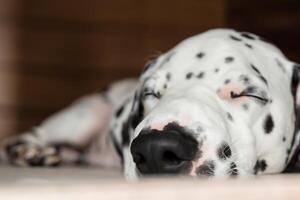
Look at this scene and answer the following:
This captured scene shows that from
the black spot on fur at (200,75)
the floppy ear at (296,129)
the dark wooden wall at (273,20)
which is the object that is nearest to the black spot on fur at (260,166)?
the floppy ear at (296,129)

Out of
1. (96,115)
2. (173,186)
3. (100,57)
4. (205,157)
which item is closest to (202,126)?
(205,157)

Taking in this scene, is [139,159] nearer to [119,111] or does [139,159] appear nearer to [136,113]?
[136,113]

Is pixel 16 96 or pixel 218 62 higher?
pixel 218 62

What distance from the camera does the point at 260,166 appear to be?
2.03 meters

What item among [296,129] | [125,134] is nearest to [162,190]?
[296,129]

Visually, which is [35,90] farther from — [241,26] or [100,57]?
[241,26]

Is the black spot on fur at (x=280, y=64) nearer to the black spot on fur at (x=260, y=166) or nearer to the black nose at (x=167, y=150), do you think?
the black spot on fur at (x=260, y=166)

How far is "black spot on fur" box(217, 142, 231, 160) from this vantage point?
174cm

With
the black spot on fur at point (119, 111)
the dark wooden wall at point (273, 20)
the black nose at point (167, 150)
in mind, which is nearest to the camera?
the black nose at point (167, 150)

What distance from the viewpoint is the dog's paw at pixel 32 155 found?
2.80 m

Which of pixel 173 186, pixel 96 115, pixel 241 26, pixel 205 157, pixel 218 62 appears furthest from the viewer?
pixel 241 26

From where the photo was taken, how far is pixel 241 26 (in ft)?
10.9

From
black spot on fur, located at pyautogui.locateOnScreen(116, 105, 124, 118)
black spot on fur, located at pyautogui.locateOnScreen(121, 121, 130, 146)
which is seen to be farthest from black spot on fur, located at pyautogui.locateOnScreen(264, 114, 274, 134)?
black spot on fur, located at pyautogui.locateOnScreen(116, 105, 124, 118)

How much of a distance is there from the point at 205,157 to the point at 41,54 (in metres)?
2.16
